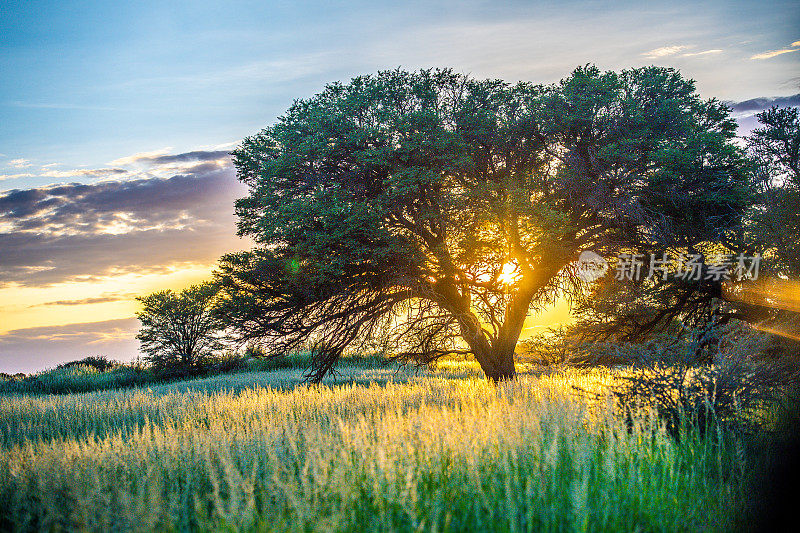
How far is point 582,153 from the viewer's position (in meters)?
16.5

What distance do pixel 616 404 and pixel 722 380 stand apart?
5.83ft

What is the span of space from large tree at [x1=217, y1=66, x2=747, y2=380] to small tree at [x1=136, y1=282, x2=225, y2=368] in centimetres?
1754

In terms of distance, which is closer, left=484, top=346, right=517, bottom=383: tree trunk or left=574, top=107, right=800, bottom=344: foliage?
left=574, top=107, right=800, bottom=344: foliage

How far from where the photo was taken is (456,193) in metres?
16.2

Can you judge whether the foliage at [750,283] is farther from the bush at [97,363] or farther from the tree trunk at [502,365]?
the bush at [97,363]

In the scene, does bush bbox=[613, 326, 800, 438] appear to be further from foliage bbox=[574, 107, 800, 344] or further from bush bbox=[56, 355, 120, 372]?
bush bbox=[56, 355, 120, 372]

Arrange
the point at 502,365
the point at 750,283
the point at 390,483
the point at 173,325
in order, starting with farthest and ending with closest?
the point at 173,325 → the point at 502,365 → the point at 750,283 → the point at 390,483

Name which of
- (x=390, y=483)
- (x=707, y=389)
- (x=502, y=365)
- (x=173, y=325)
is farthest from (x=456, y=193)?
(x=173, y=325)

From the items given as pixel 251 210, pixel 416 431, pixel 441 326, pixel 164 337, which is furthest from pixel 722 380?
pixel 164 337

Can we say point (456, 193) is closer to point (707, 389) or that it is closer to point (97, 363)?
point (707, 389)

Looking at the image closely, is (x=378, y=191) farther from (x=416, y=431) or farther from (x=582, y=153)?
(x=416, y=431)

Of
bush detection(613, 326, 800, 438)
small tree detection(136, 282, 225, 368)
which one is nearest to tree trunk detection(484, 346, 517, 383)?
bush detection(613, 326, 800, 438)

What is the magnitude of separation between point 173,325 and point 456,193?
23328 mm

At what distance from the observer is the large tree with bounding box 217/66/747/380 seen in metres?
14.7
